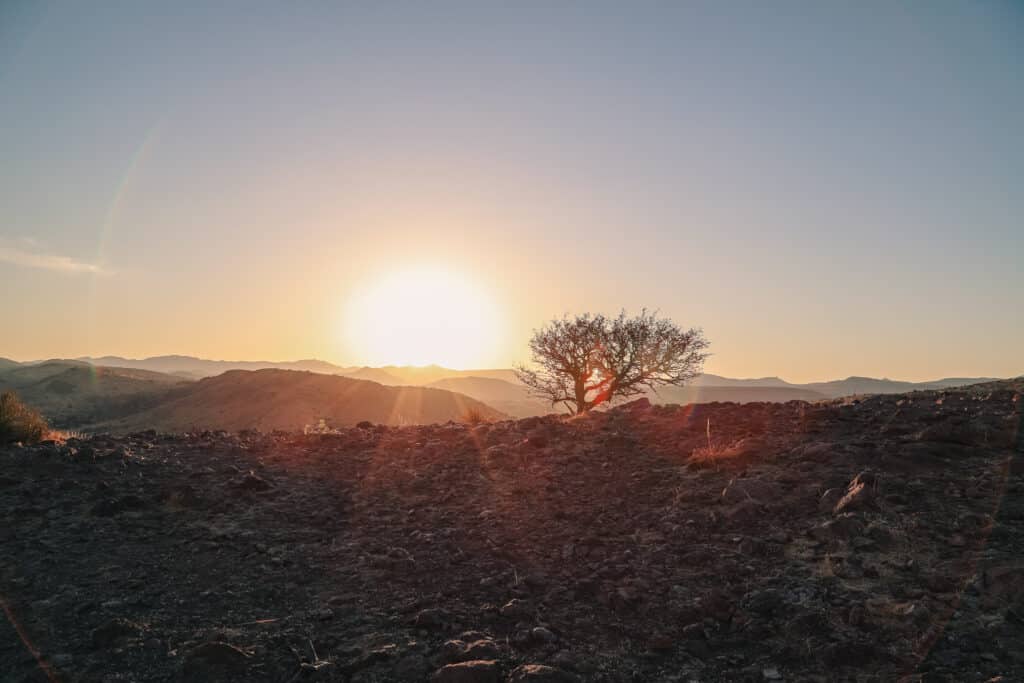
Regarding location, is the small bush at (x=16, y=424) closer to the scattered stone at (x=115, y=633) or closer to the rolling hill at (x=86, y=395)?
the scattered stone at (x=115, y=633)

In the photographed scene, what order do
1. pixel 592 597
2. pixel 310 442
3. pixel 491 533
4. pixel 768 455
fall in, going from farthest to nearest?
1. pixel 310 442
2. pixel 768 455
3. pixel 491 533
4. pixel 592 597

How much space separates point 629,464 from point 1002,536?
15.0 ft

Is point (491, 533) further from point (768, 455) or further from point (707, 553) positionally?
point (768, 455)

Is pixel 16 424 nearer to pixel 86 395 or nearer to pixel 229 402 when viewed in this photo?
pixel 229 402

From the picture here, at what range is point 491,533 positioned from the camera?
6988 millimetres

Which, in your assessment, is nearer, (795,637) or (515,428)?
(795,637)

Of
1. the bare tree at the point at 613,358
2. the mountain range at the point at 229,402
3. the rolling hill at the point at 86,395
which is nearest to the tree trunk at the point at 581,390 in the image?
the bare tree at the point at 613,358

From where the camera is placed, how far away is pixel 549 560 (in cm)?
623

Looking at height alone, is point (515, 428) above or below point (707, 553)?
above

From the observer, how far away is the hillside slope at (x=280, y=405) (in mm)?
50656

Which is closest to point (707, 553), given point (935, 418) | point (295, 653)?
point (295, 653)

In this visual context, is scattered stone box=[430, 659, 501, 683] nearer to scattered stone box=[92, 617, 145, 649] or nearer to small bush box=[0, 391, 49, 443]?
scattered stone box=[92, 617, 145, 649]

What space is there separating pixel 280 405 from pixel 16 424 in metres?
47.8

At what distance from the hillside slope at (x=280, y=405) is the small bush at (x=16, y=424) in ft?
114
